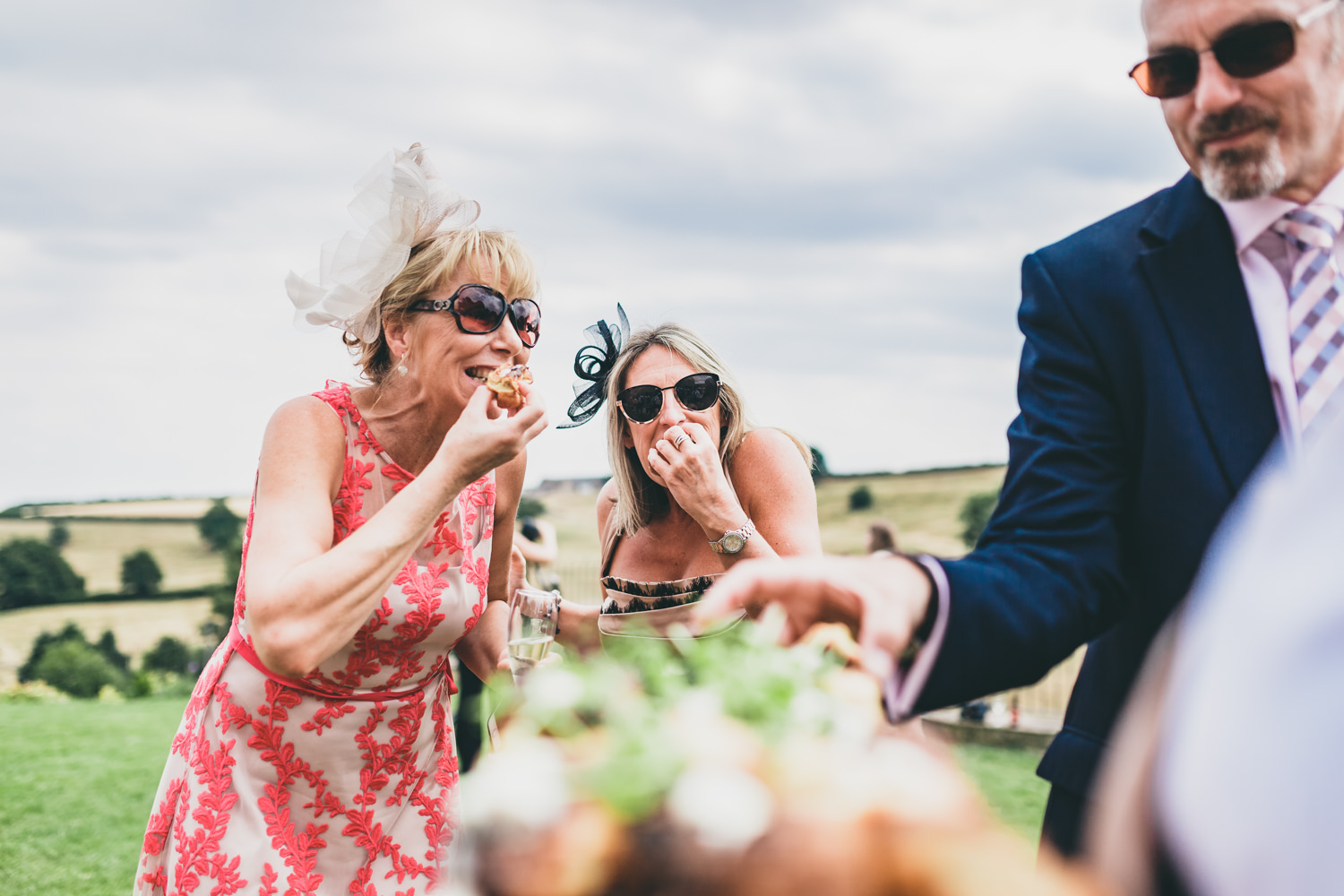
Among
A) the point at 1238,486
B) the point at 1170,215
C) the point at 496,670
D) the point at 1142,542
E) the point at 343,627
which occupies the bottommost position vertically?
the point at 496,670

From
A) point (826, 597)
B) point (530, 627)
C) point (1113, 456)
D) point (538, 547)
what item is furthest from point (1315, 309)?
point (538, 547)

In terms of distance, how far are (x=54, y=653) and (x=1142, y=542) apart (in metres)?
31.1

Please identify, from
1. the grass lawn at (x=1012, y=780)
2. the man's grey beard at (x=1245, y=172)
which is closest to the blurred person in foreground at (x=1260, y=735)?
the man's grey beard at (x=1245, y=172)

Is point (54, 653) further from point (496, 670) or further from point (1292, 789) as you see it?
point (1292, 789)

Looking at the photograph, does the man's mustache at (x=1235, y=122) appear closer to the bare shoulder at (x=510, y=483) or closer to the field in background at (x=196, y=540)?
the bare shoulder at (x=510, y=483)

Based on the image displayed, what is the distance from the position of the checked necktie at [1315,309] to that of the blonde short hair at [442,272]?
2287 mm

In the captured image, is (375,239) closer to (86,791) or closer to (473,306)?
(473,306)

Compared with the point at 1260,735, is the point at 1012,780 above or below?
below

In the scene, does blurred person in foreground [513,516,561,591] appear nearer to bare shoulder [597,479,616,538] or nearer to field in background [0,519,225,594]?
bare shoulder [597,479,616,538]

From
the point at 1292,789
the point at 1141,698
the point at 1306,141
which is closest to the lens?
the point at 1292,789

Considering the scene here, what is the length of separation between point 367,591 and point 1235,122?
2.16m

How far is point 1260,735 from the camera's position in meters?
0.65

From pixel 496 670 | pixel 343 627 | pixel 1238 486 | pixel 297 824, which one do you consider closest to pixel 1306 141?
pixel 1238 486

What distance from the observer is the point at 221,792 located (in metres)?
2.65
